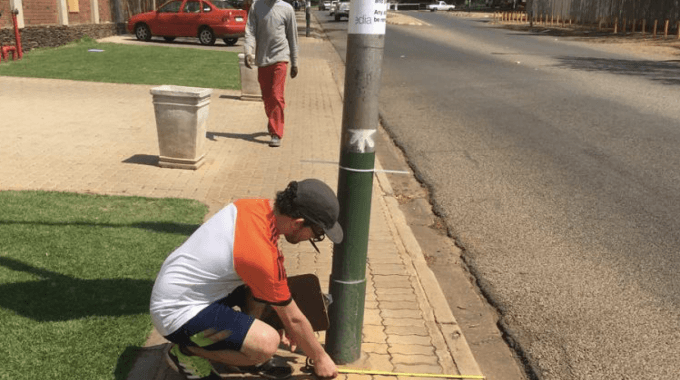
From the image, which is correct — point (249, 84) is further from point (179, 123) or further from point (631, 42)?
point (631, 42)

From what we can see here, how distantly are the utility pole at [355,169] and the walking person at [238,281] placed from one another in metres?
0.35

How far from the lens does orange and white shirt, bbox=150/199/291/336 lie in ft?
10.3

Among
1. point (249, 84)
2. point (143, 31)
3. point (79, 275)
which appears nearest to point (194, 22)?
point (143, 31)

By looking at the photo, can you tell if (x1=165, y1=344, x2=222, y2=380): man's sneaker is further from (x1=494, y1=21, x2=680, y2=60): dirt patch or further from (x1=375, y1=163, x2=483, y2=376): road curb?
(x1=494, y1=21, x2=680, y2=60): dirt patch

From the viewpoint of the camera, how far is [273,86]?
891cm

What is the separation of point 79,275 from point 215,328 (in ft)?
6.16

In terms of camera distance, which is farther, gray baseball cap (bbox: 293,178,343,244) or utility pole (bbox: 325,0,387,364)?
utility pole (bbox: 325,0,387,364)

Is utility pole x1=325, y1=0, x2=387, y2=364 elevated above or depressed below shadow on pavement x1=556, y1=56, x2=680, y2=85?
above

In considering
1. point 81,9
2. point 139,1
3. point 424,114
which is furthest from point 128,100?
point 139,1

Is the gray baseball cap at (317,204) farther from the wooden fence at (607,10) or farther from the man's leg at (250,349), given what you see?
the wooden fence at (607,10)

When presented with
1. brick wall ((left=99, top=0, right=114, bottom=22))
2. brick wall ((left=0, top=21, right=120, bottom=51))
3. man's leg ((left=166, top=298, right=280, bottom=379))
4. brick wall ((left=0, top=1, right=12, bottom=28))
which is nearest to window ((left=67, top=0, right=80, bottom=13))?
brick wall ((left=0, top=21, right=120, bottom=51))

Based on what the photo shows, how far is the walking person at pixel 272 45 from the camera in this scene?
8758 millimetres

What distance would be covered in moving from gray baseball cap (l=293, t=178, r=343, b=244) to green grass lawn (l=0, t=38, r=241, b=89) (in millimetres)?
11825

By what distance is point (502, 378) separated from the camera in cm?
397
